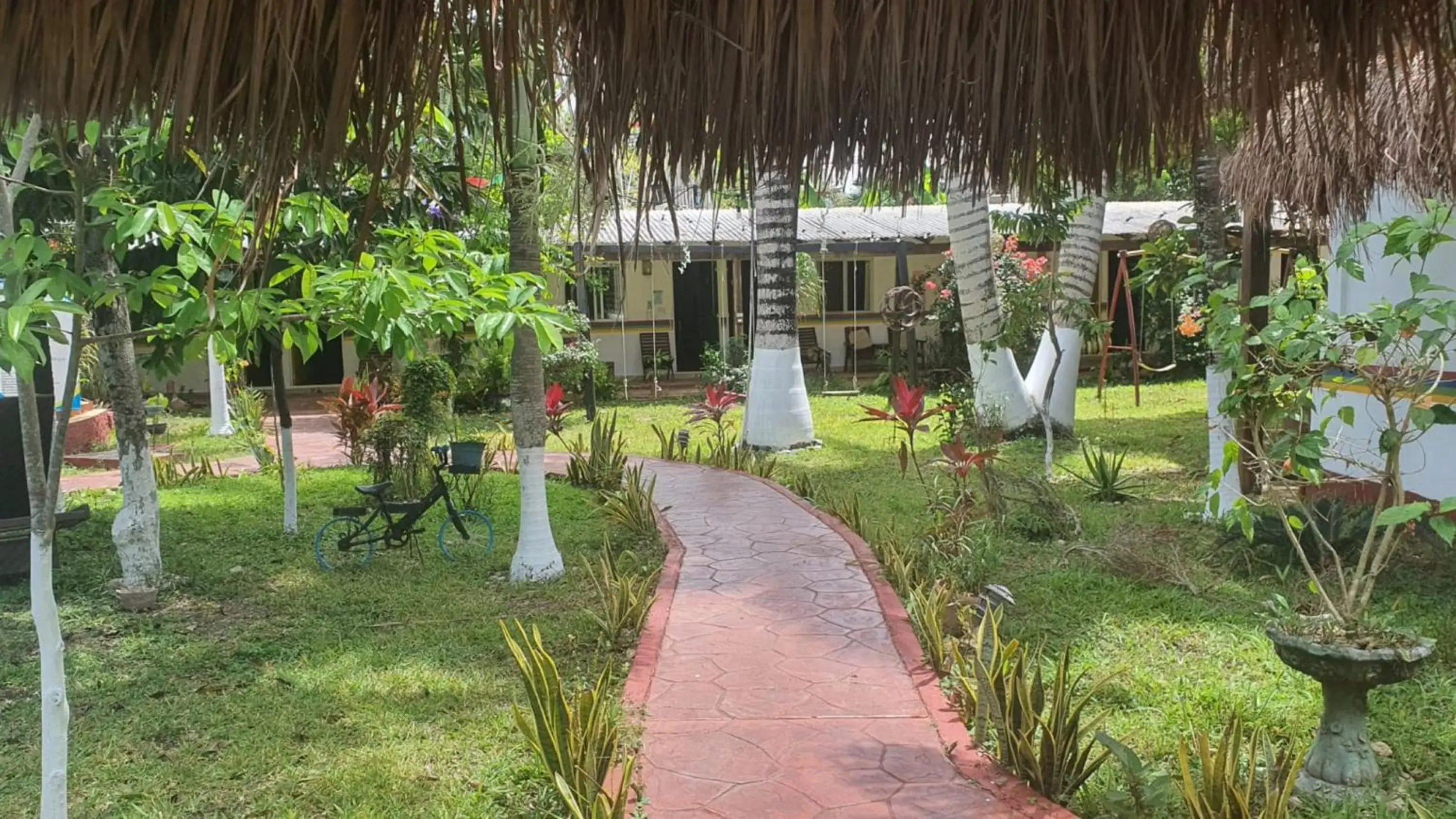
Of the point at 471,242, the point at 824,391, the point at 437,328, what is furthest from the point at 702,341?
the point at 437,328

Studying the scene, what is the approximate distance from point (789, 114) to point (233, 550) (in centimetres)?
673

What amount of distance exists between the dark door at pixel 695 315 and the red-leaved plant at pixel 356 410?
9.04 meters

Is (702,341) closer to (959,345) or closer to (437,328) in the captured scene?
(959,345)

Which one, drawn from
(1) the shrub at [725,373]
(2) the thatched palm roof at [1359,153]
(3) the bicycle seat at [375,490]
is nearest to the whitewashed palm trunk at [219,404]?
(1) the shrub at [725,373]

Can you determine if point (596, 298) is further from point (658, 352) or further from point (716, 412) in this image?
point (716, 412)

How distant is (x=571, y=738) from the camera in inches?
129

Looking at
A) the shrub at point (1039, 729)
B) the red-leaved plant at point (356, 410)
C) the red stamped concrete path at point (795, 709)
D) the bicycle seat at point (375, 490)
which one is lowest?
the red stamped concrete path at point (795, 709)

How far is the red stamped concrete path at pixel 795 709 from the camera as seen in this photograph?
11.1 ft

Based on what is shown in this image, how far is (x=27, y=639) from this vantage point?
209 inches

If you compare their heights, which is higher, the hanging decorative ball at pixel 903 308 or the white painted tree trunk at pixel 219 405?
the hanging decorative ball at pixel 903 308

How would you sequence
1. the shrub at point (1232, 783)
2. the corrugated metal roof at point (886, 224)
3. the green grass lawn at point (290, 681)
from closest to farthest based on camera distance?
1. the shrub at point (1232, 783)
2. the green grass lawn at point (290, 681)
3. the corrugated metal roof at point (886, 224)

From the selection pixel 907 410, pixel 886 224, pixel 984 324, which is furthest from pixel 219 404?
pixel 886 224

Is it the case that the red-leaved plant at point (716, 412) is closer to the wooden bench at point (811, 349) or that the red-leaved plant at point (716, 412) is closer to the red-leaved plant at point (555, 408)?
the red-leaved plant at point (555, 408)


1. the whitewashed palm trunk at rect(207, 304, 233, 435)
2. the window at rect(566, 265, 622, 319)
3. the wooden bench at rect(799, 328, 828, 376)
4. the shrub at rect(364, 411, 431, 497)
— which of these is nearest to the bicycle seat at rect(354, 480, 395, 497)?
the shrub at rect(364, 411, 431, 497)
